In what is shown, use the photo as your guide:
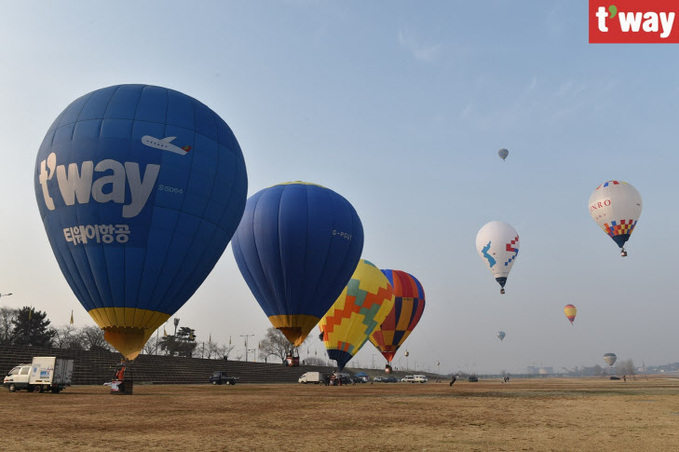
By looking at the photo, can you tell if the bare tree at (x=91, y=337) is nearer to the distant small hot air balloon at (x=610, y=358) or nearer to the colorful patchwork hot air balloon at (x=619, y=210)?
the colorful patchwork hot air balloon at (x=619, y=210)

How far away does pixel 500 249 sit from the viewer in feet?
206

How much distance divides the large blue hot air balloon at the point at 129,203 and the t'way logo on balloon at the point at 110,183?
4 cm

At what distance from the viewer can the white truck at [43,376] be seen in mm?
33312

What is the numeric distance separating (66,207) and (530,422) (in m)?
20.4

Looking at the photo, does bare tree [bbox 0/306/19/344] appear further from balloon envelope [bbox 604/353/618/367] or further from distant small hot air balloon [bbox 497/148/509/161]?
balloon envelope [bbox 604/353/618/367]

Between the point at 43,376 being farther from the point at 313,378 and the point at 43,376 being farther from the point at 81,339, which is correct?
the point at 81,339

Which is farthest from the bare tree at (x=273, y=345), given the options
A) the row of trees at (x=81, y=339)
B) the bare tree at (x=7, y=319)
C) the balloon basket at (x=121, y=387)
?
the balloon basket at (x=121, y=387)

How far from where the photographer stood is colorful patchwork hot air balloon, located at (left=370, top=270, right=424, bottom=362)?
200 ft

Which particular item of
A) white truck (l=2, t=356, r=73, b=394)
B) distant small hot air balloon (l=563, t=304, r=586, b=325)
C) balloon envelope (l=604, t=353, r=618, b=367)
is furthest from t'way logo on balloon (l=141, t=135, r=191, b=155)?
balloon envelope (l=604, t=353, r=618, b=367)

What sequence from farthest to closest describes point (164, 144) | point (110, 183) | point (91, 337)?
point (91, 337), point (164, 144), point (110, 183)

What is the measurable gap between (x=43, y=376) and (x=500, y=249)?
4802 cm

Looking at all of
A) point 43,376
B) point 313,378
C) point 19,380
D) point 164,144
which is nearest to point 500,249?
point 313,378

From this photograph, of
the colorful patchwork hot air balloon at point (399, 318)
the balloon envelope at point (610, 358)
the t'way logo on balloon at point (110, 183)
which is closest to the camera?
the t'way logo on balloon at point (110, 183)

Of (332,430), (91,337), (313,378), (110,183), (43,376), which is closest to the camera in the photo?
(332,430)
